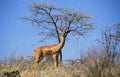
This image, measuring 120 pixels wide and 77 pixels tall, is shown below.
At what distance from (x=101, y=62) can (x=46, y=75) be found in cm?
187

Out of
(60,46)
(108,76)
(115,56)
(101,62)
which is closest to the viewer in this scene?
(108,76)

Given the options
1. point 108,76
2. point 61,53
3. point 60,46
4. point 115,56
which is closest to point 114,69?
point 108,76

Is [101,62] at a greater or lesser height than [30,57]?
greater

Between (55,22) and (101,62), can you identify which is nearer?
(101,62)

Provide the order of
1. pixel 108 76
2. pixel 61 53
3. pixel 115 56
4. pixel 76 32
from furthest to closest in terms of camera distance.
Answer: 1. pixel 76 32
2. pixel 61 53
3. pixel 115 56
4. pixel 108 76

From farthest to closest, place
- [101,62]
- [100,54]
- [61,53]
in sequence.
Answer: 1. [61,53]
2. [100,54]
3. [101,62]

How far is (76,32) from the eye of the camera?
21.5m

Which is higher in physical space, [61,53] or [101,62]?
[101,62]

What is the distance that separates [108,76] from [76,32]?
493 inches

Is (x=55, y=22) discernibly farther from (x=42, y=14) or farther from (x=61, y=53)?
(x=61, y=53)

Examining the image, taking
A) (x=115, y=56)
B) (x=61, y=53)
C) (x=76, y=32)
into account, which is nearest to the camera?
(x=115, y=56)

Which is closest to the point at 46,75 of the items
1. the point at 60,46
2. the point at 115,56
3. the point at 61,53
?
the point at 115,56

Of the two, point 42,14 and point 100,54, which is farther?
point 42,14

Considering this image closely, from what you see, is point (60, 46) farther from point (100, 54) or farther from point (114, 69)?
point (114, 69)
